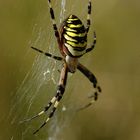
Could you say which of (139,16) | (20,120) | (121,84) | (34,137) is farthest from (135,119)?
(20,120)

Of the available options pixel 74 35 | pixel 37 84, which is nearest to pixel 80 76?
pixel 37 84

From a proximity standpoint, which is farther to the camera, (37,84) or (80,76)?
(80,76)

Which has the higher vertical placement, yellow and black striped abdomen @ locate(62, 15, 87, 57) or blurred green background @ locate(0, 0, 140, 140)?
yellow and black striped abdomen @ locate(62, 15, 87, 57)

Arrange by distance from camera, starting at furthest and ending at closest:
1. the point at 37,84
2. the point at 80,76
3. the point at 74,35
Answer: the point at 80,76 < the point at 37,84 < the point at 74,35

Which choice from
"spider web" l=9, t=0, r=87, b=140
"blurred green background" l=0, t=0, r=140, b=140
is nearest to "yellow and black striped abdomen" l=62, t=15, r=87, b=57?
"spider web" l=9, t=0, r=87, b=140

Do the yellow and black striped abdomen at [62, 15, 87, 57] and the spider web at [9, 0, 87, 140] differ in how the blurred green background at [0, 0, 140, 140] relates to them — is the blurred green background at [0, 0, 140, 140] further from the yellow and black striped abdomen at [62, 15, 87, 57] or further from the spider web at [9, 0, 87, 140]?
the yellow and black striped abdomen at [62, 15, 87, 57]

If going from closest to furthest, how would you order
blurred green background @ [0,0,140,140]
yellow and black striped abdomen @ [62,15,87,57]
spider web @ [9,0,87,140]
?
yellow and black striped abdomen @ [62,15,87,57]
spider web @ [9,0,87,140]
blurred green background @ [0,0,140,140]

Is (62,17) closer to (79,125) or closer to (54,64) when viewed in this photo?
(54,64)

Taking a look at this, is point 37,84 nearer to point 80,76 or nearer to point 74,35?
point 74,35
